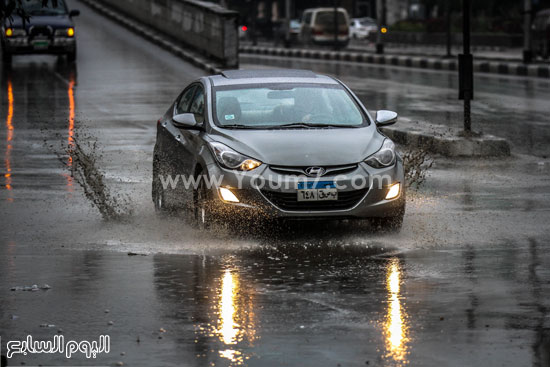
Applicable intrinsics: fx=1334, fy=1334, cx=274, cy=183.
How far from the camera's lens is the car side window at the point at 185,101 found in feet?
42.1

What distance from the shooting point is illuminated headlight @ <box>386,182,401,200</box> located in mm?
10805

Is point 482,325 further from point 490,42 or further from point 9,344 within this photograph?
point 490,42

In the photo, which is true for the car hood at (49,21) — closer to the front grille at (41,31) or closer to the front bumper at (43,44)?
the front grille at (41,31)

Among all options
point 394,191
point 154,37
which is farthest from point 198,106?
point 154,37

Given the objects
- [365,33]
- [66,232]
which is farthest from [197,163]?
[365,33]

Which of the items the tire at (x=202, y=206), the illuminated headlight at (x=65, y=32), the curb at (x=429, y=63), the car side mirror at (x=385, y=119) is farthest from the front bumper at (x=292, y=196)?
the curb at (x=429, y=63)

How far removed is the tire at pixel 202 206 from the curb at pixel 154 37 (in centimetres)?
1853

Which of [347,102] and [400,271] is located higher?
[347,102]

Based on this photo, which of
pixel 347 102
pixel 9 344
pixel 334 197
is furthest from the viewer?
pixel 347 102

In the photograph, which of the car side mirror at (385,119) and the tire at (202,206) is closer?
the tire at (202,206)

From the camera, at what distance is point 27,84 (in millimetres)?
30516

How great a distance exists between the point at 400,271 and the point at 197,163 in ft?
8.66

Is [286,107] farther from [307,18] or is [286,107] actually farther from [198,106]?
[307,18]

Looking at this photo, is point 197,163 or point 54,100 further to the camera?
point 54,100
